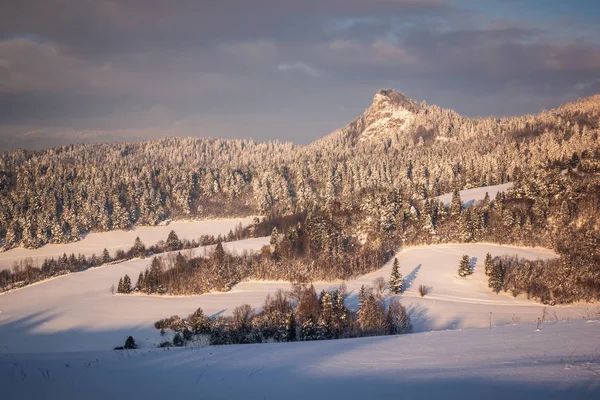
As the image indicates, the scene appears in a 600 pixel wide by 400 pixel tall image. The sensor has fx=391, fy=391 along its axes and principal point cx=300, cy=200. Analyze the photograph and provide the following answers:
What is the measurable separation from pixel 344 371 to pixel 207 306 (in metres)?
64.1

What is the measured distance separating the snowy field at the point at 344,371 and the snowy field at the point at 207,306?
4155 centimetres

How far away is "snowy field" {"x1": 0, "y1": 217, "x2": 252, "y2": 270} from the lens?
145125mm

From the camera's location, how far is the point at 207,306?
70875 millimetres

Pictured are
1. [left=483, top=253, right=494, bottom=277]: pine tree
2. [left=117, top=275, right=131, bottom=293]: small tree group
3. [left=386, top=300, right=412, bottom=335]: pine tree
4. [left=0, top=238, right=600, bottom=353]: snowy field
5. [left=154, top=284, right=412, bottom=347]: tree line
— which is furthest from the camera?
[left=117, top=275, right=131, bottom=293]: small tree group

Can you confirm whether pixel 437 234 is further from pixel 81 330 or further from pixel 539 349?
pixel 539 349

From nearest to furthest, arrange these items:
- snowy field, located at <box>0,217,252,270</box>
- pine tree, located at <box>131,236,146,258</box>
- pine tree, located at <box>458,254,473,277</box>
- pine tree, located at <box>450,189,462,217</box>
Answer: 1. pine tree, located at <box>458,254,473,277</box>
2. pine tree, located at <box>450,189,462,217</box>
3. pine tree, located at <box>131,236,146,258</box>
4. snowy field, located at <box>0,217,252,270</box>

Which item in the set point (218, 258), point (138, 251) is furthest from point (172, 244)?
point (218, 258)

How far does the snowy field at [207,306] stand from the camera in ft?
186

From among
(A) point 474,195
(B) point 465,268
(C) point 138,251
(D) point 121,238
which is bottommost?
(B) point 465,268

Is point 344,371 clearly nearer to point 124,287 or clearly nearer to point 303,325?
point 303,325

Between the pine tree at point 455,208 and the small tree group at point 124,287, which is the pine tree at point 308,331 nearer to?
the small tree group at point 124,287

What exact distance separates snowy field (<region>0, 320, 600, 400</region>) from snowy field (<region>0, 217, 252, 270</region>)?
474 ft

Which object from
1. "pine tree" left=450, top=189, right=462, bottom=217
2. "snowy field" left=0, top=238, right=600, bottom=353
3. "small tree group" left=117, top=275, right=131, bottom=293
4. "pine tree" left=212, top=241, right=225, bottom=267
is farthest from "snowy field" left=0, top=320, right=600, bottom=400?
"pine tree" left=450, top=189, right=462, bottom=217

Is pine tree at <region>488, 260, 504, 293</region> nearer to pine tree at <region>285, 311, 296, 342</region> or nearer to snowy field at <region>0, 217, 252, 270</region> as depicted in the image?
pine tree at <region>285, 311, 296, 342</region>
